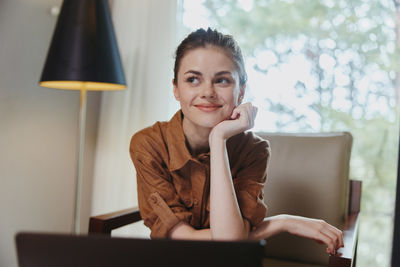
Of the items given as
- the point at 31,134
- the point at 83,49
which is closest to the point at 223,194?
the point at 83,49

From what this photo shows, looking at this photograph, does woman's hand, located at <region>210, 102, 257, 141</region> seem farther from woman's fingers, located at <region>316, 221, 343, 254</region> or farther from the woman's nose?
woman's fingers, located at <region>316, 221, 343, 254</region>

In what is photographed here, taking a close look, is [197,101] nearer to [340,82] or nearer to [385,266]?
[340,82]

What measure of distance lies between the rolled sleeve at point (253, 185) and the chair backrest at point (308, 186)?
0.31 m

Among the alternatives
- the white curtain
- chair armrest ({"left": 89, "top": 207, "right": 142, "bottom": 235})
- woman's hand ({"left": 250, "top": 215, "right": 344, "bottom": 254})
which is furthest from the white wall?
woman's hand ({"left": 250, "top": 215, "right": 344, "bottom": 254})

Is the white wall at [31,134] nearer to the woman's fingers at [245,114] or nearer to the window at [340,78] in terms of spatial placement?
the window at [340,78]

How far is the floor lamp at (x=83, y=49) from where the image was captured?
56.4 inches

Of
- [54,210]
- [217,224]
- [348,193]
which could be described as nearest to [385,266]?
[348,193]

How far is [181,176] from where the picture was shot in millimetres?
1062

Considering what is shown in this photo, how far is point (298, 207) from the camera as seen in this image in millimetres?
1361

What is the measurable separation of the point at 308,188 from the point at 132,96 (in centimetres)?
102

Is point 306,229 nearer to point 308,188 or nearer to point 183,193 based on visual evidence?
point 183,193

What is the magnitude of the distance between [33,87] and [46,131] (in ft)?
0.68

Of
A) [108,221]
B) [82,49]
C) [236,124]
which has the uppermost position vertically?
[82,49]

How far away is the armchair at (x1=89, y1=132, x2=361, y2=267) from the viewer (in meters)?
1.33
